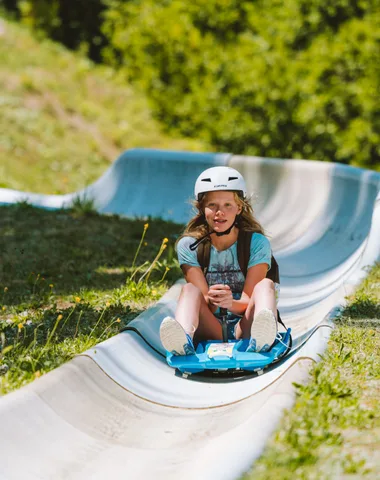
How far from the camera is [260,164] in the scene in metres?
10.2

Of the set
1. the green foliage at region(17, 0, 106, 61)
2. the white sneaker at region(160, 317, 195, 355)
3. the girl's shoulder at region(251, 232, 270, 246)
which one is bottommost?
the white sneaker at region(160, 317, 195, 355)

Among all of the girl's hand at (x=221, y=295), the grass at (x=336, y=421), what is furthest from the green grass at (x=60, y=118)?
the grass at (x=336, y=421)

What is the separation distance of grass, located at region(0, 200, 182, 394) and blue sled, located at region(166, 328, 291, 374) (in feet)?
2.12

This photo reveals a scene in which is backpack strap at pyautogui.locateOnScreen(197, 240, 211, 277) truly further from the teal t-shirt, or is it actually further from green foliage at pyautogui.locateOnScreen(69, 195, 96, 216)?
green foliage at pyautogui.locateOnScreen(69, 195, 96, 216)

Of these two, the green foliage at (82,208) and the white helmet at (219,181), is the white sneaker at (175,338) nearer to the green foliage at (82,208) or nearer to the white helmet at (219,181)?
the white helmet at (219,181)

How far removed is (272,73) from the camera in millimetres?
14414

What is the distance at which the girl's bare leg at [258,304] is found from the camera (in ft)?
15.2

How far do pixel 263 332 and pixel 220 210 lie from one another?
88cm

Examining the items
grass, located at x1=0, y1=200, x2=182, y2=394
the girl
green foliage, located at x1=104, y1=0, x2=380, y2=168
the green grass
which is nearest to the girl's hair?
the girl

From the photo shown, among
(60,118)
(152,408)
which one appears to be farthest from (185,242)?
(60,118)

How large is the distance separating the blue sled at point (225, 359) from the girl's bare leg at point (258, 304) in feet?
0.46

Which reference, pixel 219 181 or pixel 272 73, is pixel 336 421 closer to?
pixel 219 181

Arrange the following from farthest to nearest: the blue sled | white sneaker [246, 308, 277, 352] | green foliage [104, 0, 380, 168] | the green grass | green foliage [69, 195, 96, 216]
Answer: the green grass < green foliage [104, 0, 380, 168] < green foliage [69, 195, 96, 216] < the blue sled < white sneaker [246, 308, 277, 352]

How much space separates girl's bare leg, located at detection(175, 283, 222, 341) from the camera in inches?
183
